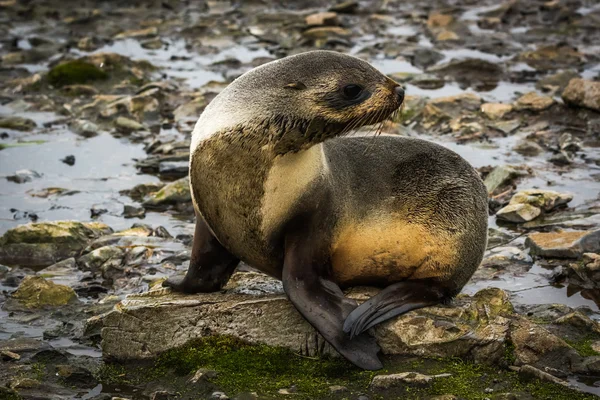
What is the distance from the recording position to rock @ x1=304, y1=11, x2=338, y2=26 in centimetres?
1830

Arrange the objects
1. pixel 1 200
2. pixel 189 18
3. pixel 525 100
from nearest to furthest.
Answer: pixel 1 200 → pixel 525 100 → pixel 189 18

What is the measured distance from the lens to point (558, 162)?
445 inches

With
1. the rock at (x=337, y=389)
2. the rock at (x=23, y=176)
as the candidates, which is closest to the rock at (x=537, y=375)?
the rock at (x=337, y=389)

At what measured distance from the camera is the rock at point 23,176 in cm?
1130

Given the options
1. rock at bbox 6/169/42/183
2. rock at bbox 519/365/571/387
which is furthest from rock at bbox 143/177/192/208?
rock at bbox 519/365/571/387

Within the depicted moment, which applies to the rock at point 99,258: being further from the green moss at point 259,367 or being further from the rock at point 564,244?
the rock at point 564,244

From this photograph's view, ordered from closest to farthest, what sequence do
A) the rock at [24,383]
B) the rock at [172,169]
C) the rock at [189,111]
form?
the rock at [24,383], the rock at [172,169], the rock at [189,111]

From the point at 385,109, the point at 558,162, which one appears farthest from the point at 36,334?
the point at 558,162

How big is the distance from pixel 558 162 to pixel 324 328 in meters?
5.79

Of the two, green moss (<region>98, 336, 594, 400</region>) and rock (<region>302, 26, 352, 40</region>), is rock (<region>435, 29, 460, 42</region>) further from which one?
green moss (<region>98, 336, 594, 400</region>)

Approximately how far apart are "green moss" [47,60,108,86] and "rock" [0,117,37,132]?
1819 millimetres

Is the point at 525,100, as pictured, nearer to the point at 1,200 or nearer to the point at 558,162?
the point at 558,162

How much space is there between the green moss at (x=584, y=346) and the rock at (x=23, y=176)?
268 inches

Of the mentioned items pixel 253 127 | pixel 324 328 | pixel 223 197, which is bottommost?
pixel 324 328
